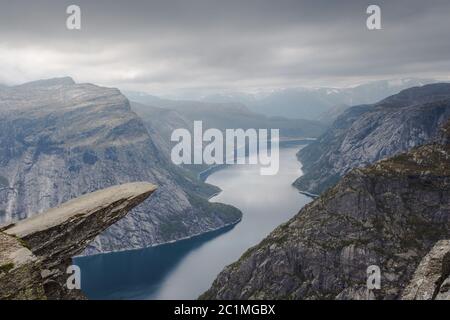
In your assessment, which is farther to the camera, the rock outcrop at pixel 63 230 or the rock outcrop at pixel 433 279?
the rock outcrop at pixel 63 230

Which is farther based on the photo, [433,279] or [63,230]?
[63,230]

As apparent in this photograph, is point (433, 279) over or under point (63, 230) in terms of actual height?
under

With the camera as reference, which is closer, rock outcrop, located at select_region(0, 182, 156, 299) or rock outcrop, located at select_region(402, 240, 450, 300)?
rock outcrop, located at select_region(402, 240, 450, 300)
